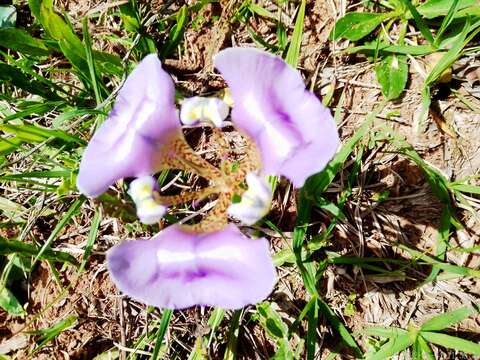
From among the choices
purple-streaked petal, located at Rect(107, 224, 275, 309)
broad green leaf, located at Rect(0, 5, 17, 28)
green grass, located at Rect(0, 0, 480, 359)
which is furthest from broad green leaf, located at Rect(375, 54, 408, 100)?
broad green leaf, located at Rect(0, 5, 17, 28)

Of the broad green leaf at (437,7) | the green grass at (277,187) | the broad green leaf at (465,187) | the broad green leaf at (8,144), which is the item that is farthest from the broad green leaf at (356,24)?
the broad green leaf at (8,144)

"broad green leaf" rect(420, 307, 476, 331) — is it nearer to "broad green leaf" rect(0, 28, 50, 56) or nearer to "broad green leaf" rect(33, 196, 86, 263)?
"broad green leaf" rect(33, 196, 86, 263)

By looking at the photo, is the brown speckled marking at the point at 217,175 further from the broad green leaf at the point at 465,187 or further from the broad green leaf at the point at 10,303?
the broad green leaf at the point at 10,303

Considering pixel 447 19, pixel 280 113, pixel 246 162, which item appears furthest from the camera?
pixel 447 19

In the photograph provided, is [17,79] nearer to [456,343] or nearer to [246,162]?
[246,162]

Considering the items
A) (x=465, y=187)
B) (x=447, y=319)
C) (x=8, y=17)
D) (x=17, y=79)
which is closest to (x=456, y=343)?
(x=447, y=319)

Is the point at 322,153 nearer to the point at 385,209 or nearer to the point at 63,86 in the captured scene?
the point at 385,209
